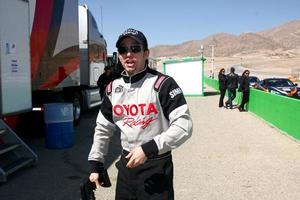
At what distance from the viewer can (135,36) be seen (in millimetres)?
2898

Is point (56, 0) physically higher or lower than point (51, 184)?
higher

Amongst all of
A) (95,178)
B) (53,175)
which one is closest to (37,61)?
(53,175)

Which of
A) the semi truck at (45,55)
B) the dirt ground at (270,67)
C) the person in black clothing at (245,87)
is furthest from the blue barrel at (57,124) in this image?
the dirt ground at (270,67)

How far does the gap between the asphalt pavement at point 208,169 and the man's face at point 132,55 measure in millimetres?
3225

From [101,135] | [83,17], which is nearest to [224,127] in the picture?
[83,17]

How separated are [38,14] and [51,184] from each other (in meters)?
4.04

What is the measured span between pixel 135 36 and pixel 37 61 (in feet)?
22.0

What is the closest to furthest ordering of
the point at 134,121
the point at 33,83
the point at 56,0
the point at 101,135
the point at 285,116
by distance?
the point at 134,121 < the point at 101,135 < the point at 33,83 < the point at 56,0 < the point at 285,116

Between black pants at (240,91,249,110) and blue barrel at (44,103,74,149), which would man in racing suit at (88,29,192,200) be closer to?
blue barrel at (44,103,74,149)

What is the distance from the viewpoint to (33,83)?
902 centimetres

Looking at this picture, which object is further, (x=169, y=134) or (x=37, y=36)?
(x=37, y=36)

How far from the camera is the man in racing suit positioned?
287 centimetres

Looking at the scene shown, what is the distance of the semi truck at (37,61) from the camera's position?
7.20 metres

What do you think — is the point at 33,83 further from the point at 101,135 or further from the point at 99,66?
the point at 99,66
